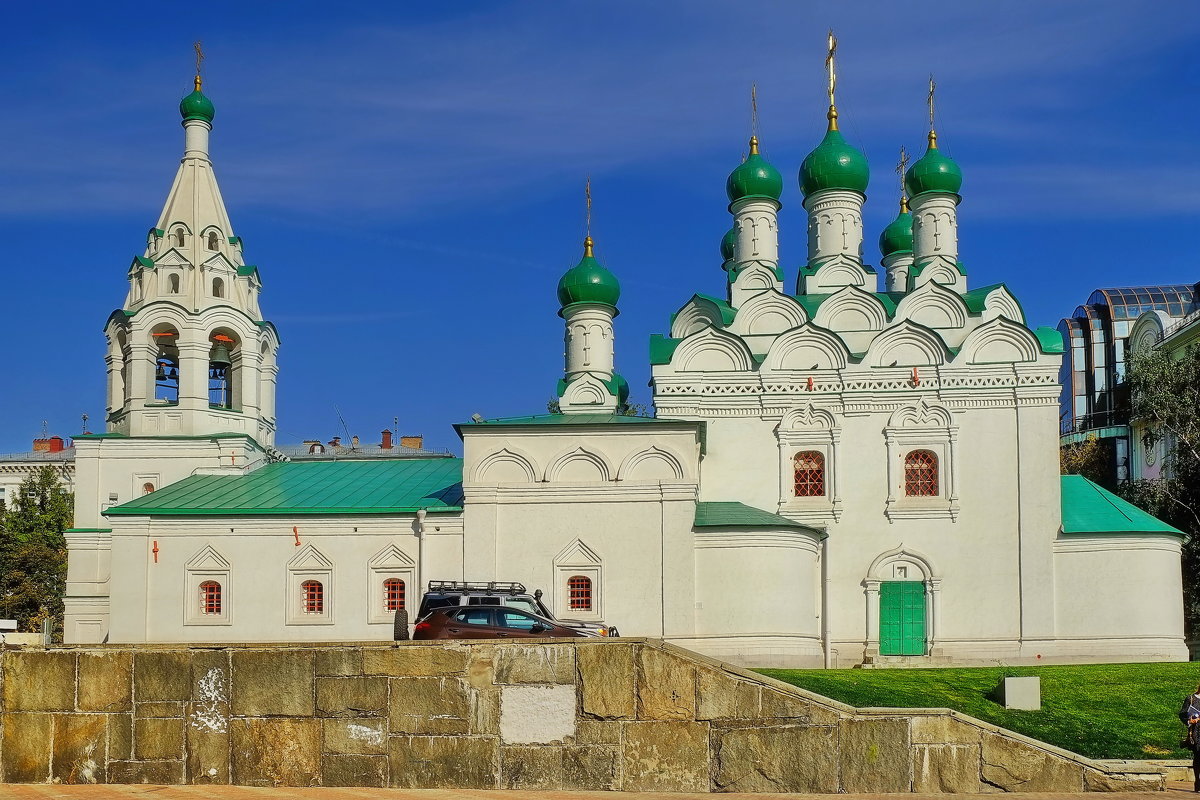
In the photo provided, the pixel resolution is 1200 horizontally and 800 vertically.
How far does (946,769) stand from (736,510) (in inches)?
491

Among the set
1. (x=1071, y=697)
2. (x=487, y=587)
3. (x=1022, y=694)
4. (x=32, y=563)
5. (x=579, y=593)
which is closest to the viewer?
(x=1022, y=694)

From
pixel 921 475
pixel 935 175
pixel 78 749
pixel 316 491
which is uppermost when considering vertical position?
pixel 935 175

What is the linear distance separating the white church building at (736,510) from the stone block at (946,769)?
436 inches

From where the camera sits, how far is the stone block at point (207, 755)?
11242 millimetres

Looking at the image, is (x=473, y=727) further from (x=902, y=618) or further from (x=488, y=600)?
(x=902, y=618)

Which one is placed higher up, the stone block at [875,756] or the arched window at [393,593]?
the arched window at [393,593]

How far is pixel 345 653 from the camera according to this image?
37.6 feet

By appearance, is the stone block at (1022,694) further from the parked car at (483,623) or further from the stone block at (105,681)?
the stone block at (105,681)

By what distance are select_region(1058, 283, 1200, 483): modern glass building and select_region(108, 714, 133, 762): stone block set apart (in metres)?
39.9

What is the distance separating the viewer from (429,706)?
37.5 feet

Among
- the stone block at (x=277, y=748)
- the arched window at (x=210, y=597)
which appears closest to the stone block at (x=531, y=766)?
the stone block at (x=277, y=748)

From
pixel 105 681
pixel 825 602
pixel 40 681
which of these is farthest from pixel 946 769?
pixel 825 602

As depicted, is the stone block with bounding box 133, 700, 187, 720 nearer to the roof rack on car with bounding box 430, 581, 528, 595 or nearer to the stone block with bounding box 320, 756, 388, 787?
the stone block with bounding box 320, 756, 388, 787

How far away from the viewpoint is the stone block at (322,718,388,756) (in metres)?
11.3
